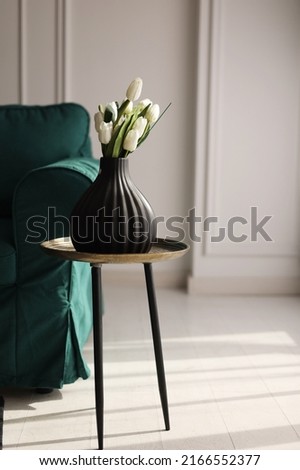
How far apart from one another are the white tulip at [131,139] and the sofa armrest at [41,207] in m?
0.40

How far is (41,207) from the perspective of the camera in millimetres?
2375

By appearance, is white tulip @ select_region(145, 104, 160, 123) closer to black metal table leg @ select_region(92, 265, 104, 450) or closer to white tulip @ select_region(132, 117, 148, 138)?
white tulip @ select_region(132, 117, 148, 138)

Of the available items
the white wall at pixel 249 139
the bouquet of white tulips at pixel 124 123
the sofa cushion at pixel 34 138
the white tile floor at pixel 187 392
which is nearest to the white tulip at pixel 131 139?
the bouquet of white tulips at pixel 124 123

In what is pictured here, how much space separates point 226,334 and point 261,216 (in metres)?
1.07

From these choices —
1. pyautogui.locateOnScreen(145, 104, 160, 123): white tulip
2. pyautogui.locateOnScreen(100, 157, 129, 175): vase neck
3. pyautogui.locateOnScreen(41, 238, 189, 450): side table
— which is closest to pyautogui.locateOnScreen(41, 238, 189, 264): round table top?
pyautogui.locateOnScreen(41, 238, 189, 450): side table

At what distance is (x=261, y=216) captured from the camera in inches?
165

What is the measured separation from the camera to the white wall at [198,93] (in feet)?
13.5

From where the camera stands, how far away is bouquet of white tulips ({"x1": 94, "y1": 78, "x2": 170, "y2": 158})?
6.57ft

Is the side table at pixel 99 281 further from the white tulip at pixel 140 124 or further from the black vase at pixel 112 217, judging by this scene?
the white tulip at pixel 140 124

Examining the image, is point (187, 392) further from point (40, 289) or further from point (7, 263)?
point (7, 263)

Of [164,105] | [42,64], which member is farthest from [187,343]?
[42,64]

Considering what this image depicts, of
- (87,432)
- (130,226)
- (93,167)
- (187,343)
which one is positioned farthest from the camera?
(187,343)
